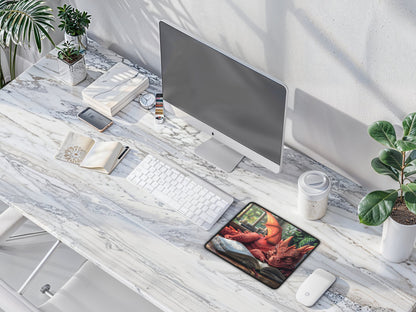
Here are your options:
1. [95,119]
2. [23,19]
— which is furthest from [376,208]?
[23,19]

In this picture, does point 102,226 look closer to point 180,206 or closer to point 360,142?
point 180,206

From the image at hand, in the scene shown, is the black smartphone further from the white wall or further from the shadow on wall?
the shadow on wall

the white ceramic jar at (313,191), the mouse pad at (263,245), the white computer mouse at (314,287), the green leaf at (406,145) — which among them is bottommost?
the mouse pad at (263,245)

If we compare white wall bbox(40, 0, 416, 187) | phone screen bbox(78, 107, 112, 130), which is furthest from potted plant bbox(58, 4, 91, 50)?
phone screen bbox(78, 107, 112, 130)

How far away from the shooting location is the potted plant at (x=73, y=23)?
8.33 ft

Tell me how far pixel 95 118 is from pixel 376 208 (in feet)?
3.71

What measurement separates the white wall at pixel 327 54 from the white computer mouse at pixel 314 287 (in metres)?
0.40

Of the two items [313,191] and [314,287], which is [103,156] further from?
[314,287]

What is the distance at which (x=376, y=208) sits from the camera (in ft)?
6.19

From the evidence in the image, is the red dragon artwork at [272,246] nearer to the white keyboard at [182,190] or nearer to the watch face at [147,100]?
the white keyboard at [182,190]

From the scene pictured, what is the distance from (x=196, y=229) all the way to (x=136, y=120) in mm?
540

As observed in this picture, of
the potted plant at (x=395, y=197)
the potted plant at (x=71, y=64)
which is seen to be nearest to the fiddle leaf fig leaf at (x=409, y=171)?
the potted plant at (x=395, y=197)

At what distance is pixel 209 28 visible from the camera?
2336 mm

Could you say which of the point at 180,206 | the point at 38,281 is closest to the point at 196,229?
the point at 180,206
